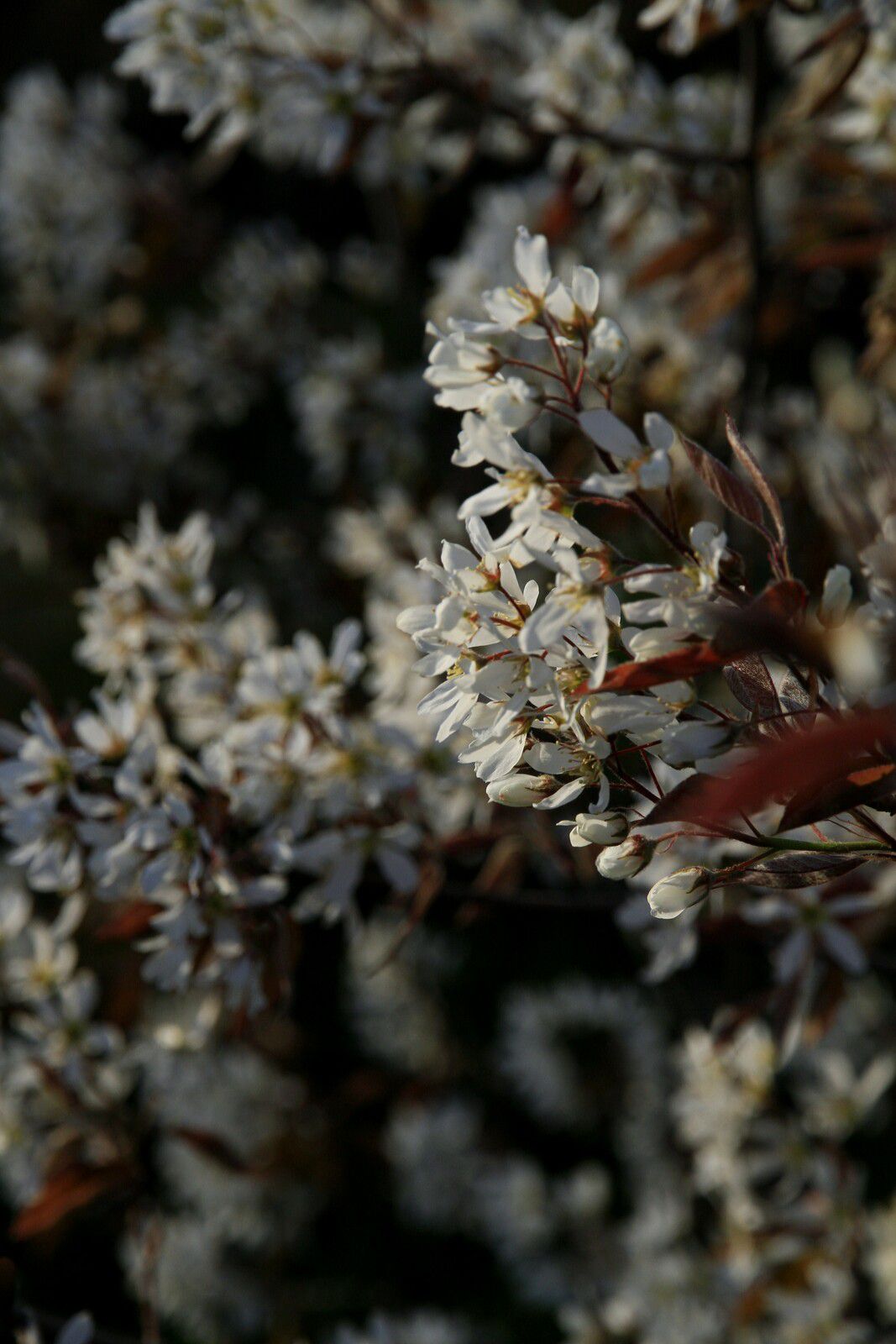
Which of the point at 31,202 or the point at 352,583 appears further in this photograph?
the point at 31,202

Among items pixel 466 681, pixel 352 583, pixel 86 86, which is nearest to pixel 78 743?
pixel 466 681

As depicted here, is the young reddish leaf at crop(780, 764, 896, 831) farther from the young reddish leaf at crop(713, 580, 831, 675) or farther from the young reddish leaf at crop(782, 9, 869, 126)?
the young reddish leaf at crop(782, 9, 869, 126)

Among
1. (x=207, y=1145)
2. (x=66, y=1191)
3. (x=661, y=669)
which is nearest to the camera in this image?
(x=661, y=669)

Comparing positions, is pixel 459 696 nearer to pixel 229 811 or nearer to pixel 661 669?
pixel 661 669

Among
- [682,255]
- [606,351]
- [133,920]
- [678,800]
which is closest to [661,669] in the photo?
[678,800]

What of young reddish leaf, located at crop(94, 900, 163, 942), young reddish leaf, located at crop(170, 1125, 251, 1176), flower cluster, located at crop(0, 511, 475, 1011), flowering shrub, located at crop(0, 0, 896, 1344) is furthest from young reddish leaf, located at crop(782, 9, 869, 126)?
young reddish leaf, located at crop(170, 1125, 251, 1176)

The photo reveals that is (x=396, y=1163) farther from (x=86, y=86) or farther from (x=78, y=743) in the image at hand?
(x=86, y=86)

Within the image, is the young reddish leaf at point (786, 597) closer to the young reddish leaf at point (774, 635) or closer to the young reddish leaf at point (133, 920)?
the young reddish leaf at point (774, 635)
